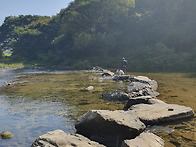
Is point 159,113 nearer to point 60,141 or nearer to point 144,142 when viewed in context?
point 144,142

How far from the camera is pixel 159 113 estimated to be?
9.71 meters

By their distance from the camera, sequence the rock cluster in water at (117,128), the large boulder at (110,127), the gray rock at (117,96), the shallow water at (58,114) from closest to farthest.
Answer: the rock cluster in water at (117,128) < the large boulder at (110,127) < the shallow water at (58,114) < the gray rock at (117,96)

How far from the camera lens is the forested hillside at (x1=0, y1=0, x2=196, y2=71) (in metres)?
44.9

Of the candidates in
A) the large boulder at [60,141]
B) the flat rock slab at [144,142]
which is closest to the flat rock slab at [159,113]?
the flat rock slab at [144,142]

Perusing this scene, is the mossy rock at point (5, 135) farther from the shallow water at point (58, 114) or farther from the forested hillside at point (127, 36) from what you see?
the forested hillside at point (127, 36)

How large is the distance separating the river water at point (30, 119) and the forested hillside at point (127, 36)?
27.9 meters

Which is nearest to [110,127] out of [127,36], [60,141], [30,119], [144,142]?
[144,142]

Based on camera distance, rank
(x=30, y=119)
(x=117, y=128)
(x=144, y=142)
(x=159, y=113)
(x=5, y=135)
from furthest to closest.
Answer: (x=30, y=119) < (x=159, y=113) < (x=5, y=135) < (x=117, y=128) < (x=144, y=142)

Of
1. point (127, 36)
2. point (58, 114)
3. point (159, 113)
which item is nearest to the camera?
point (159, 113)

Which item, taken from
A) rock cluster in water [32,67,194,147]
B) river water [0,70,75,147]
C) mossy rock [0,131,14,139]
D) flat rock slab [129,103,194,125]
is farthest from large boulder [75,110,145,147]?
mossy rock [0,131,14,139]

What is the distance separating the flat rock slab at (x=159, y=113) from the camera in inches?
365

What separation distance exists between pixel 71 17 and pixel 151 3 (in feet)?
74.0

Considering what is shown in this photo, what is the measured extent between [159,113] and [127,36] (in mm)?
49956

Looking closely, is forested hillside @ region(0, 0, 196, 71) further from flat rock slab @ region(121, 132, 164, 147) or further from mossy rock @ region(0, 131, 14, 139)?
mossy rock @ region(0, 131, 14, 139)
